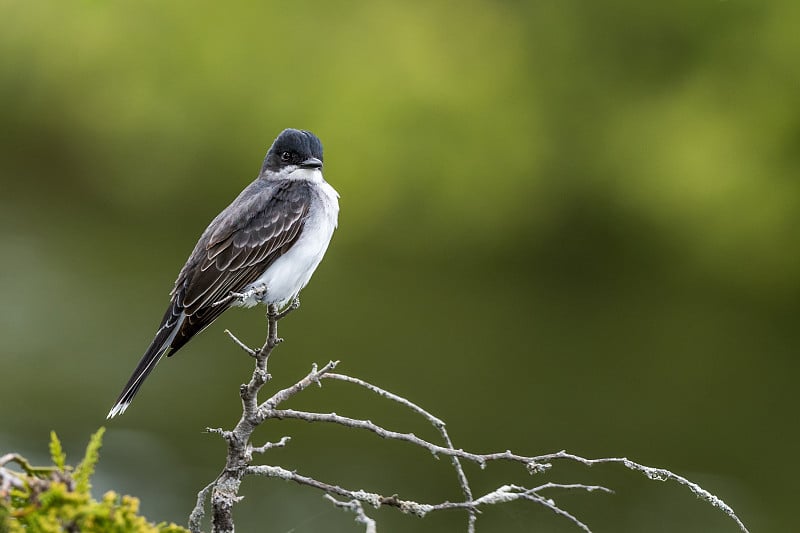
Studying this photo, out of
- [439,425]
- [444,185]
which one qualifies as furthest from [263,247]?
[444,185]

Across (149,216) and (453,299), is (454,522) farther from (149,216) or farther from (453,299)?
(149,216)

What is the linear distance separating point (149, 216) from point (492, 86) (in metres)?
6.25

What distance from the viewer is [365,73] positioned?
59.2 feet

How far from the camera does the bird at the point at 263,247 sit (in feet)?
19.1

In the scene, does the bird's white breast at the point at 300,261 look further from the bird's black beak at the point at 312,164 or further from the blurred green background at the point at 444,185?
the blurred green background at the point at 444,185

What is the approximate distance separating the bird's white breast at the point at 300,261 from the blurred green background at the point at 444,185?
7.26 meters

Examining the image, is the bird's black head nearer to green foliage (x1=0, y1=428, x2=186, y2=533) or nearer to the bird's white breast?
the bird's white breast

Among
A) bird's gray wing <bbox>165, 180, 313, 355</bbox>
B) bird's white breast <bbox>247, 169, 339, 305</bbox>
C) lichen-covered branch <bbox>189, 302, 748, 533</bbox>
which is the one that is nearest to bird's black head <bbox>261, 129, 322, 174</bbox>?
bird's gray wing <bbox>165, 180, 313, 355</bbox>

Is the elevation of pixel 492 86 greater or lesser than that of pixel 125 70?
greater

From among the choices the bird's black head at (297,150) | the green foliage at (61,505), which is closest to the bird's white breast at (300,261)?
the bird's black head at (297,150)

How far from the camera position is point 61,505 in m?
2.54

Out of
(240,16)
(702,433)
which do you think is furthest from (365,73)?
(702,433)

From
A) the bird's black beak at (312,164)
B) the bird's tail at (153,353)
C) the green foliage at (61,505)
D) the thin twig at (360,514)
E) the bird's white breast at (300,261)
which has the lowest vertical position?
the bird's tail at (153,353)

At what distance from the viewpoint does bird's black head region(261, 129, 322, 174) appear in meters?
6.23
